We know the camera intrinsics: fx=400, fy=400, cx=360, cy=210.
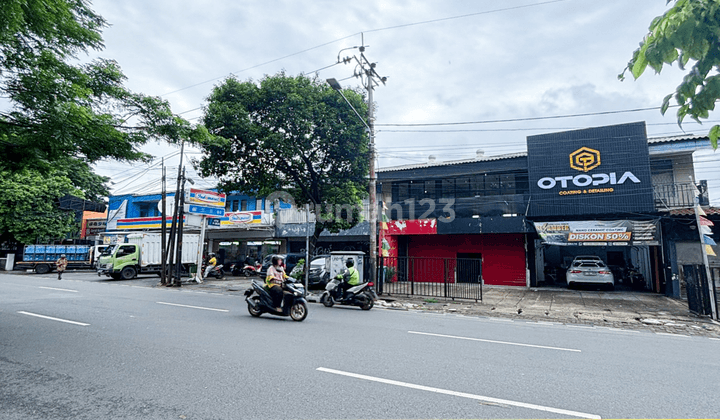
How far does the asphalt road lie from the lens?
3.95 m

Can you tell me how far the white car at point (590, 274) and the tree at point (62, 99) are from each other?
17.2m

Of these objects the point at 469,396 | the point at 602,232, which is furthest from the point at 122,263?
the point at 602,232

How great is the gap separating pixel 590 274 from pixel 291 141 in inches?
570

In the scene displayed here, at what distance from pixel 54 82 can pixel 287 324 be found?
6.18 metres

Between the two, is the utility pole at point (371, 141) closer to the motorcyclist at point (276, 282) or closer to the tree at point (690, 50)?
the motorcyclist at point (276, 282)

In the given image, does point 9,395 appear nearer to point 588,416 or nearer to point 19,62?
point 19,62

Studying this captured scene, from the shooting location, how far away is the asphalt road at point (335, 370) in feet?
13.0

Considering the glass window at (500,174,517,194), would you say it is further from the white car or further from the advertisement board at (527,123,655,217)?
the white car

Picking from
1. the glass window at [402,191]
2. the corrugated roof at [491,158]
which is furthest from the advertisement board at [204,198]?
the glass window at [402,191]

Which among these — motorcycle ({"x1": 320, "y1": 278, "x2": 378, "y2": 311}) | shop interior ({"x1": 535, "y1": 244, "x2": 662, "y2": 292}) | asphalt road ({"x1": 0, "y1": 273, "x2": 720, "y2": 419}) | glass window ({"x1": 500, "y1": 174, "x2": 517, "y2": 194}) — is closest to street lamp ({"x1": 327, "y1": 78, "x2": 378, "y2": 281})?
motorcycle ({"x1": 320, "y1": 278, "x2": 378, "y2": 311})

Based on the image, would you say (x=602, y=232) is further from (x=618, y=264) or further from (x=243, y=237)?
(x=243, y=237)

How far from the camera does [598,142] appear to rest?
59.4ft

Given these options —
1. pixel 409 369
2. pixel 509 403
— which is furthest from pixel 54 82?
pixel 509 403

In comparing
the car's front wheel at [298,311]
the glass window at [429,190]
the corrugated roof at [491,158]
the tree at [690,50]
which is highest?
the corrugated roof at [491,158]
